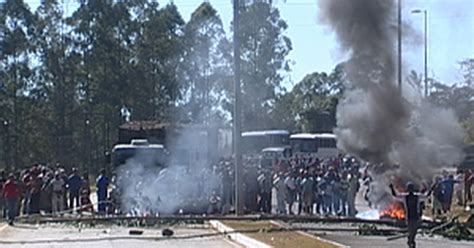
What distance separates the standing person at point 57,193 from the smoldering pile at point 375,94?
11.0 metres

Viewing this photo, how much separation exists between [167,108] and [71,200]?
1466 inches

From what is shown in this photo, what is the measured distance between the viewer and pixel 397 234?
3002 centimetres

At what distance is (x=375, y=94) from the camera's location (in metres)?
43.6

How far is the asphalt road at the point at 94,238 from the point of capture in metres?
28.1

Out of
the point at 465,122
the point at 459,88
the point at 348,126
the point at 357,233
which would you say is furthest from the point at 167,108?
the point at 357,233

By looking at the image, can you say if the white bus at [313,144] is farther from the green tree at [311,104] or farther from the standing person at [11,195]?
the standing person at [11,195]

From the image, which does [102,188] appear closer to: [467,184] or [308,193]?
[308,193]

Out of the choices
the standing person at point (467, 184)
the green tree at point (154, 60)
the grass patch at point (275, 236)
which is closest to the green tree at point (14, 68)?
the green tree at point (154, 60)

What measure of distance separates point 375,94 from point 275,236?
16.4 meters

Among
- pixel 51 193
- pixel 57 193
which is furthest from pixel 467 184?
pixel 51 193

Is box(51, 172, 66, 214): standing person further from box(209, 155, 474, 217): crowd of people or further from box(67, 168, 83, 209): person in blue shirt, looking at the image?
box(209, 155, 474, 217): crowd of people

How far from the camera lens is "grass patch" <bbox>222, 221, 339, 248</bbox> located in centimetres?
2548

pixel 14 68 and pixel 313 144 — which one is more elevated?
pixel 14 68

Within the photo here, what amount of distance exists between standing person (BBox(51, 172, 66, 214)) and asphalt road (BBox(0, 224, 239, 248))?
18.3ft
